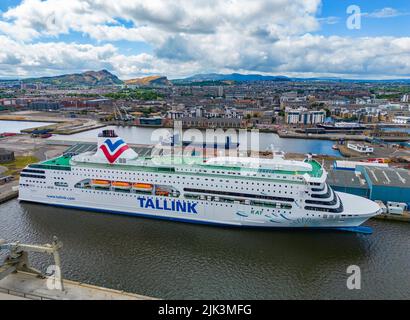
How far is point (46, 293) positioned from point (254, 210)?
7603mm

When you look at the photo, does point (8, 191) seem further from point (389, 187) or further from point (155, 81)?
point (155, 81)

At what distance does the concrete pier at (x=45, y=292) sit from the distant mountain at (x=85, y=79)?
167 m

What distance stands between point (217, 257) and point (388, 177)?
34.7 ft

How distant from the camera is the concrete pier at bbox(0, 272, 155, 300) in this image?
6.86 m

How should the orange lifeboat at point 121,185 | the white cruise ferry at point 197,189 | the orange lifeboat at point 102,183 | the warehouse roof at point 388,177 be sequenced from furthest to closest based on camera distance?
the warehouse roof at point 388,177, the orange lifeboat at point 102,183, the orange lifeboat at point 121,185, the white cruise ferry at point 197,189

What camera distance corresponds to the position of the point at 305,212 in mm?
11469

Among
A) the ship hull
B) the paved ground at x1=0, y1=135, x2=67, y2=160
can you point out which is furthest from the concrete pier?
the paved ground at x1=0, y1=135, x2=67, y2=160

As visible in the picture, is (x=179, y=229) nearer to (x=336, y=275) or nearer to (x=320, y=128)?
(x=336, y=275)

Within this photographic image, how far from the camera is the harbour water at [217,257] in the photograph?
883cm

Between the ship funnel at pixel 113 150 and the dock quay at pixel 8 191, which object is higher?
the ship funnel at pixel 113 150

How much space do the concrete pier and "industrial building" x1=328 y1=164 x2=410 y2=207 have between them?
11604 millimetres

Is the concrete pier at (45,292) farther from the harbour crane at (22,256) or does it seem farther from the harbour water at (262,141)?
the harbour water at (262,141)

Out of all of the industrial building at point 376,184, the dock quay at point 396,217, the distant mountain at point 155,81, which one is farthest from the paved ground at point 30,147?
the distant mountain at point 155,81

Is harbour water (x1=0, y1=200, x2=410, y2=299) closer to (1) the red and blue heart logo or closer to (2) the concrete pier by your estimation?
(2) the concrete pier
